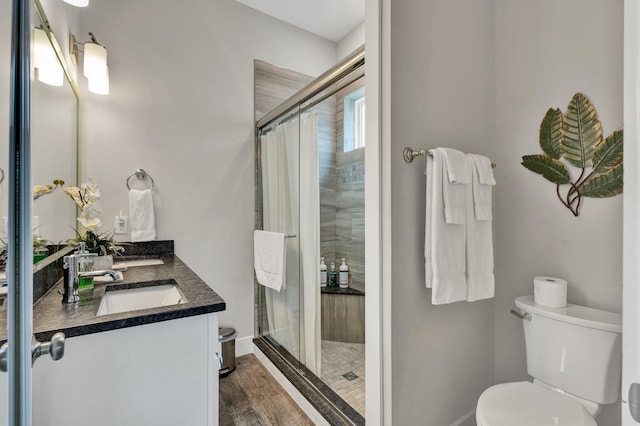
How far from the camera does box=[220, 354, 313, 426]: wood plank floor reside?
1.69 meters

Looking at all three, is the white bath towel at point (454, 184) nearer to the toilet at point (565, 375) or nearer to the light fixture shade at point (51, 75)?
the toilet at point (565, 375)

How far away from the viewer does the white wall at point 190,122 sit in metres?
2.02

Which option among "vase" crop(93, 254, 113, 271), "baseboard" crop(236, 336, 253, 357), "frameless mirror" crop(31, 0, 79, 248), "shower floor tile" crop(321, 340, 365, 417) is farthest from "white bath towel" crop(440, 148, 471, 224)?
"baseboard" crop(236, 336, 253, 357)

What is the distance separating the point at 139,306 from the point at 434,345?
138cm

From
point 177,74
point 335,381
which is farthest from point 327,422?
point 177,74

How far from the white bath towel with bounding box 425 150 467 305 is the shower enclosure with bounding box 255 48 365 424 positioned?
73 cm

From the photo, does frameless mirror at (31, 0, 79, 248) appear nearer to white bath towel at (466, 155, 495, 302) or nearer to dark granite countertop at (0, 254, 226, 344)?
dark granite countertop at (0, 254, 226, 344)

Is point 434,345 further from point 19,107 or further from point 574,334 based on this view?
point 19,107

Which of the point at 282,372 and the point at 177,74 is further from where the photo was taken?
the point at 177,74

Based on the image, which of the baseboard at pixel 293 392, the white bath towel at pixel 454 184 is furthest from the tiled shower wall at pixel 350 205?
the white bath towel at pixel 454 184

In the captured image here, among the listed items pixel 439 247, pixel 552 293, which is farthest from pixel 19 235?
pixel 552 293

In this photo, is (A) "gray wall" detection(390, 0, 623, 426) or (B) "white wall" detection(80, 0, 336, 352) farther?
(B) "white wall" detection(80, 0, 336, 352)

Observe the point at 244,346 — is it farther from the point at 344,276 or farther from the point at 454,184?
the point at 454,184

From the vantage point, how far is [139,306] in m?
1.38
